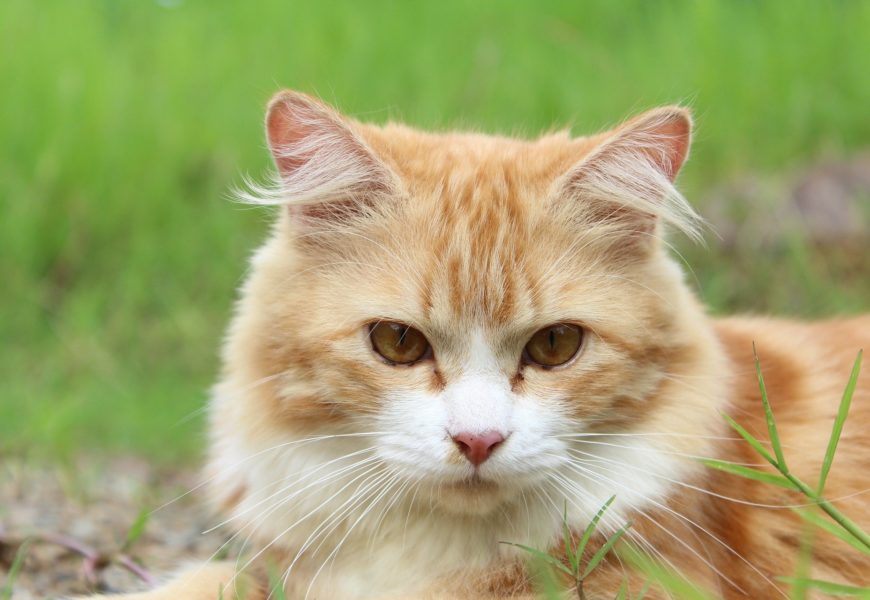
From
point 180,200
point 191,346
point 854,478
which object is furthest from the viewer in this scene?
point 180,200

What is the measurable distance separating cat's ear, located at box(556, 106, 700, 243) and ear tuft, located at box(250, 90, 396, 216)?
421mm

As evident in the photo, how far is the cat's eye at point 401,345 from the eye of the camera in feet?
7.00

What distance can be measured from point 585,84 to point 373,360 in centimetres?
386

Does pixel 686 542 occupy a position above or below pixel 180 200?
below

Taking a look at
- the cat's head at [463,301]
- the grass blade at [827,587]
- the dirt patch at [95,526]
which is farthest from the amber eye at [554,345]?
the dirt patch at [95,526]

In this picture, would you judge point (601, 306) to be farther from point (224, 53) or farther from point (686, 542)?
point (224, 53)

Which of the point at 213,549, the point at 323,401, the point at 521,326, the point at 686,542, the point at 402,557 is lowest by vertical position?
the point at 213,549

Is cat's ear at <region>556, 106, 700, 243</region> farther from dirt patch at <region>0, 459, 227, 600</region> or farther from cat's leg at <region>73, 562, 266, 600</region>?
dirt patch at <region>0, 459, 227, 600</region>

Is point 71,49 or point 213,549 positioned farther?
point 71,49

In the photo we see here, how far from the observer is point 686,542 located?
2145 millimetres

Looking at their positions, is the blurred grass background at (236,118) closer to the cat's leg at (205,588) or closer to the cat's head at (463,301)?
the cat's leg at (205,588)

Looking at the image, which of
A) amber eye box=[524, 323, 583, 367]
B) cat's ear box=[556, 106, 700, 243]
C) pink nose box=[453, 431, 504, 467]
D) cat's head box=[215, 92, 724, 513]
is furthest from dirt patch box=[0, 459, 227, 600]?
cat's ear box=[556, 106, 700, 243]

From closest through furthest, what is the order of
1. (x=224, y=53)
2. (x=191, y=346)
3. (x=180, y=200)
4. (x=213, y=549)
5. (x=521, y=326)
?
(x=521, y=326) → (x=213, y=549) → (x=191, y=346) → (x=180, y=200) → (x=224, y=53)

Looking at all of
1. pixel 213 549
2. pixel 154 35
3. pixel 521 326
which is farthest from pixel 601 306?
pixel 154 35
